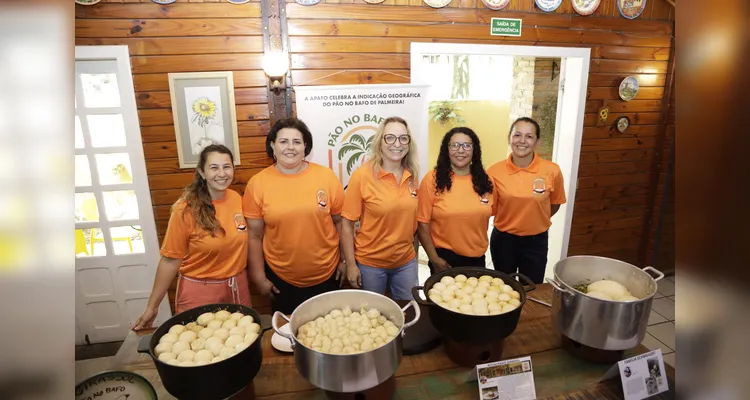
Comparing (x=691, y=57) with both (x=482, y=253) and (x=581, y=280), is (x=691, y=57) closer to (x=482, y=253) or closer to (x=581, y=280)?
(x=581, y=280)

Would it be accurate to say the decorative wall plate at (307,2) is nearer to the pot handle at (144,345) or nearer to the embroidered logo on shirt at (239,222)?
the embroidered logo on shirt at (239,222)

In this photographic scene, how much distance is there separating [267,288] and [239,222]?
0.47 metres

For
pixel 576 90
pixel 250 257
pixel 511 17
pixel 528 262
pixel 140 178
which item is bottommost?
pixel 528 262

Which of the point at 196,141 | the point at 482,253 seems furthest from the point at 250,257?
the point at 482,253

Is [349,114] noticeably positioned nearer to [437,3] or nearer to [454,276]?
[437,3]

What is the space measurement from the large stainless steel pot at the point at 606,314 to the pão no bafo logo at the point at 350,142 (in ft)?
6.48

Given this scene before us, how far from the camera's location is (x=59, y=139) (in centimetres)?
17

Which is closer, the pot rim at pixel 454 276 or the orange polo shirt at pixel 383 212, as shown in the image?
the pot rim at pixel 454 276

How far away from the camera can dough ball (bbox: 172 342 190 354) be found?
3.68 feet

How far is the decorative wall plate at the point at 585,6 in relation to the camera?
346 centimetres

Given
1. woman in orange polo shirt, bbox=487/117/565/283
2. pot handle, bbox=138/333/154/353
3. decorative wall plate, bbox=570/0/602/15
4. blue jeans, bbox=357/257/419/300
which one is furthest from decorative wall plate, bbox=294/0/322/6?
pot handle, bbox=138/333/154/353

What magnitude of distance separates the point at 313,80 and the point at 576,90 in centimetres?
243

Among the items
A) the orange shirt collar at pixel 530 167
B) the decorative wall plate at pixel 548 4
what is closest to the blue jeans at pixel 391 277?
the orange shirt collar at pixel 530 167

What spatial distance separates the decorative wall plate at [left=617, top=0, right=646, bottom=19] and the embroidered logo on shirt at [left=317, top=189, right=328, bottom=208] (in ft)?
10.7
